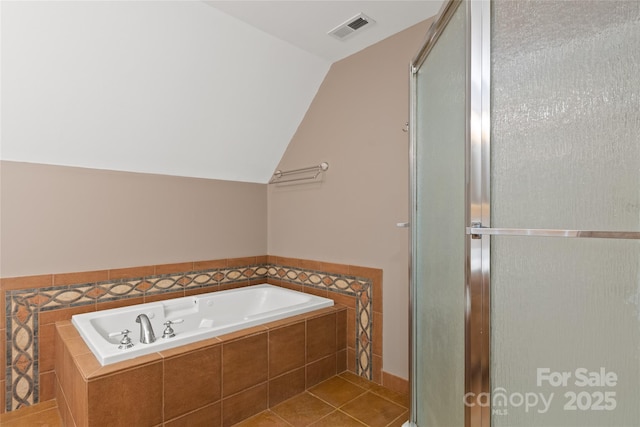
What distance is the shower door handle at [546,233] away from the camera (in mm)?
814

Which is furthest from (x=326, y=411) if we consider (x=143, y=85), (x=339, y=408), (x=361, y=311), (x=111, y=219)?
(x=143, y=85)

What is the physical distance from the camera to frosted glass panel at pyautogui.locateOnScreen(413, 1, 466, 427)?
1160 millimetres

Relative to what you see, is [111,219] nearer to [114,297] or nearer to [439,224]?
[114,297]

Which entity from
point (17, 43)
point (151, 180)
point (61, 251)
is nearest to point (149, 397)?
point (61, 251)

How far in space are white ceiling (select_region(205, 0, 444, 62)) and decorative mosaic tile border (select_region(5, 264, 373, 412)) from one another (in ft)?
5.84

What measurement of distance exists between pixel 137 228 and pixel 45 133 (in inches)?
33.0

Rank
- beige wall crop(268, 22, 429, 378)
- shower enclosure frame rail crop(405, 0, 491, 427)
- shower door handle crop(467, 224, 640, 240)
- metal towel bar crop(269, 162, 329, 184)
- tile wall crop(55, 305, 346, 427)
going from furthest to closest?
metal towel bar crop(269, 162, 329, 184)
beige wall crop(268, 22, 429, 378)
tile wall crop(55, 305, 346, 427)
shower enclosure frame rail crop(405, 0, 491, 427)
shower door handle crop(467, 224, 640, 240)

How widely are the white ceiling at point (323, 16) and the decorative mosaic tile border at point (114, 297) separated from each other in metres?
1.78

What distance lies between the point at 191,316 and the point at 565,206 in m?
2.55

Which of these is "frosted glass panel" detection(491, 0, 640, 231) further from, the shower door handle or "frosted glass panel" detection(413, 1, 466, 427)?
"frosted glass panel" detection(413, 1, 466, 427)

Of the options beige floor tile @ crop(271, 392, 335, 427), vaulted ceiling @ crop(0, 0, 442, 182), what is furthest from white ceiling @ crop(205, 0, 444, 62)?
beige floor tile @ crop(271, 392, 335, 427)

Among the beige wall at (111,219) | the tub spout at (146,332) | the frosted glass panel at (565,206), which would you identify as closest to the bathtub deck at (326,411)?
the tub spout at (146,332)

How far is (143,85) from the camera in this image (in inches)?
87.5

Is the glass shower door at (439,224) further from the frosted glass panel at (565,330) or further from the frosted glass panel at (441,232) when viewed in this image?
the frosted glass panel at (565,330)
